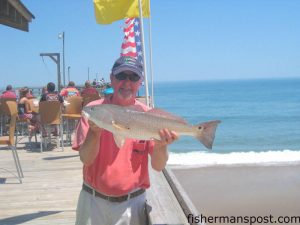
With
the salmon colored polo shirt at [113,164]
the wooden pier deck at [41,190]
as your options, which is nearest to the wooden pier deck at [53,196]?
the wooden pier deck at [41,190]

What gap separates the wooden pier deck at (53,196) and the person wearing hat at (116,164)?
0.53 metres

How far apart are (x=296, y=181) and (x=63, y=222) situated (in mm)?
7024

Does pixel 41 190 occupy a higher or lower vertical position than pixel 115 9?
lower

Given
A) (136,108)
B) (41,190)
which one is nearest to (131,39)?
(41,190)

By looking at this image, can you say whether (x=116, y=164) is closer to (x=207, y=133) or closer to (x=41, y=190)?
(x=207, y=133)

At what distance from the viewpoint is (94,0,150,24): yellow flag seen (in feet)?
26.0

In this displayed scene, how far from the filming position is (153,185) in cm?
433

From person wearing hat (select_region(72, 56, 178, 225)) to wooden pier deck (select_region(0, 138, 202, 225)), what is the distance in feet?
1.75

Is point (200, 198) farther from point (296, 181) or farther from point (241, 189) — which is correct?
point (296, 181)

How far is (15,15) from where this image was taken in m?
7.20

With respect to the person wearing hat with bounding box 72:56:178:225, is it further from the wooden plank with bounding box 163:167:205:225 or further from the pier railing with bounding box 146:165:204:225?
the wooden plank with bounding box 163:167:205:225

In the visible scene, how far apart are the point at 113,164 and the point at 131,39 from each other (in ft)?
20.6

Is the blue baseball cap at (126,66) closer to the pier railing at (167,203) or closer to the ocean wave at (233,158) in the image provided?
the pier railing at (167,203)

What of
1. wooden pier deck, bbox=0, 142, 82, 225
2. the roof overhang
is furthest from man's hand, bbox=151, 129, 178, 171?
the roof overhang
